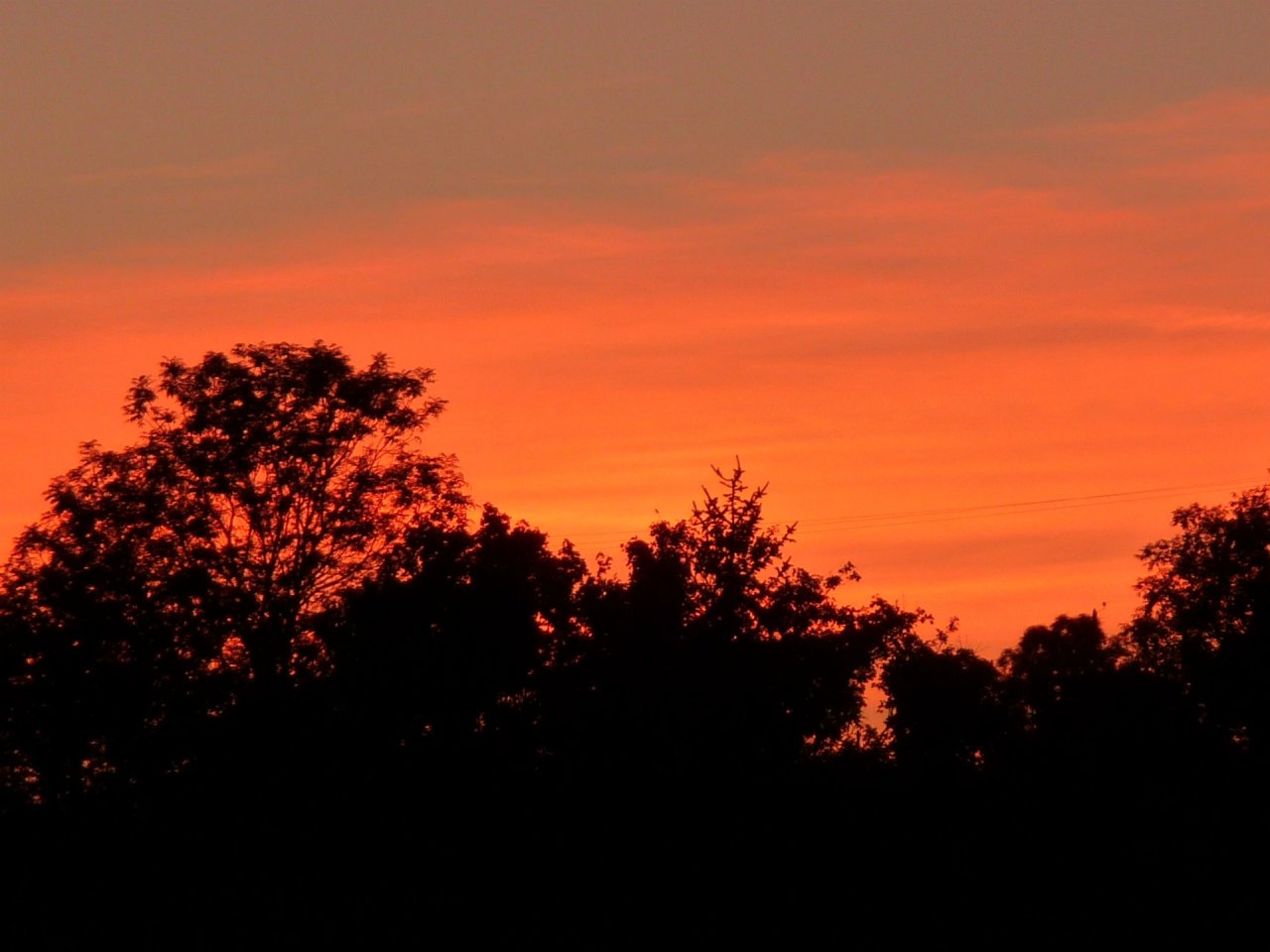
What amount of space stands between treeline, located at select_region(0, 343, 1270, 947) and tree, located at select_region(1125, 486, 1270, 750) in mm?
296

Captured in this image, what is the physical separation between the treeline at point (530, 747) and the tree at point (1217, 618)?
0.30 m

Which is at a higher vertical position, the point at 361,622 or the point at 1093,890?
the point at 361,622

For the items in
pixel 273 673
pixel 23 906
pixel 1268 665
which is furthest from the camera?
pixel 1268 665

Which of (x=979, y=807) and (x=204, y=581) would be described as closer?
(x=979, y=807)

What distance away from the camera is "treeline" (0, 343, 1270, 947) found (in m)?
50.5

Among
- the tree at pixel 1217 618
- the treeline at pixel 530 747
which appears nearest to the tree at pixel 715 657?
the treeline at pixel 530 747

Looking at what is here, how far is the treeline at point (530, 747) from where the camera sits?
5047cm

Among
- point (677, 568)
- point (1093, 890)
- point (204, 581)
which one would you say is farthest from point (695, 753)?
point (204, 581)

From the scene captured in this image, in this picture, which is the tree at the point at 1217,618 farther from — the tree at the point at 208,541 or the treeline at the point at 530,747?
A: the tree at the point at 208,541

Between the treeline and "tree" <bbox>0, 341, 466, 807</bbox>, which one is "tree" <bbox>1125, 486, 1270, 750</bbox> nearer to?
the treeline

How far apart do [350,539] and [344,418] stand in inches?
210

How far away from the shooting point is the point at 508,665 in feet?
183

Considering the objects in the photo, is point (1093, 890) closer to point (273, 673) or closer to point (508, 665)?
point (508, 665)

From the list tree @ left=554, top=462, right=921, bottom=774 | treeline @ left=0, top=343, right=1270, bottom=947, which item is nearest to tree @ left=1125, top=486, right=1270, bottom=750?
treeline @ left=0, top=343, right=1270, bottom=947
